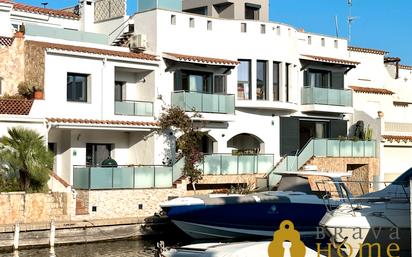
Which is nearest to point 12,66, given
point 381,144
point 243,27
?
point 243,27

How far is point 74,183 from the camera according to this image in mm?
33062

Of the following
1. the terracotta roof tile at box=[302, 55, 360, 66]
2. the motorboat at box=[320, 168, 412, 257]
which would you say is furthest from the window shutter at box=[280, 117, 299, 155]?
the motorboat at box=[320, 168, 412, 257]

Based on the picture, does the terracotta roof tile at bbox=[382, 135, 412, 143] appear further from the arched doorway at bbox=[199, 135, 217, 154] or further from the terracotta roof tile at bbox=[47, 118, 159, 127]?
the terracotta roof tile at bbox=[47, 118, 159, 127]

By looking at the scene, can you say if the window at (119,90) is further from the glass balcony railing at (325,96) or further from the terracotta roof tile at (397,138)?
the terracotta roof tile at (397,138)

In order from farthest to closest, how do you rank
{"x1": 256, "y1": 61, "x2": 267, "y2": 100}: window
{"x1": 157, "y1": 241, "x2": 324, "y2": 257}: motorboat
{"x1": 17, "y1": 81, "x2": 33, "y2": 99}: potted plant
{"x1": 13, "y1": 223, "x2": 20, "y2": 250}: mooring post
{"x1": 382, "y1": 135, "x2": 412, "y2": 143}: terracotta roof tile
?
{"x1": 382, "y1": 135, "x2": 412, "y2": 143}: terracotta roof tile → {"x1": 256, "y1": 61, "x2": 267, "y2": 100}: window → {"x1": 17, "y1": 81, "x2": 33, "y2": 99}: potted plant → {"x1": 13, "y1": 223, "x2": 20, "y2": 250}: mooring post → {"x1": 157, "y1": 241, "x2": 324, "y2": 257}: motorboat

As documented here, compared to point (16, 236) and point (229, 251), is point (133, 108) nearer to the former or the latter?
point (16, 236)

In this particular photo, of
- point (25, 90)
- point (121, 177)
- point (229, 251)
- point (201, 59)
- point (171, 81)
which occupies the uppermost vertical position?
point (201, 59)

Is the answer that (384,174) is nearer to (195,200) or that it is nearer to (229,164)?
(229,164)

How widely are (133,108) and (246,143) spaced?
9.39 meters

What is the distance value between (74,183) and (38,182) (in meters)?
2.60

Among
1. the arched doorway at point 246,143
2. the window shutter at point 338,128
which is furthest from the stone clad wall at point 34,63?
the window shutter at point 338,128

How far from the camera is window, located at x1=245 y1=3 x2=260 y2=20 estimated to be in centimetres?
4637

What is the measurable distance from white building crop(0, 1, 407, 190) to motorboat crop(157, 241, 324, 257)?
587 inches

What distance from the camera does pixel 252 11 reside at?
46844 mm
